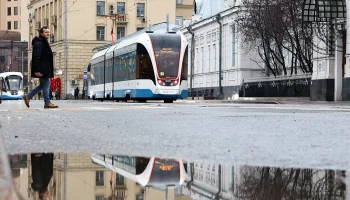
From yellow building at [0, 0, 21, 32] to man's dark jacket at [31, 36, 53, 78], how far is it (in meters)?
148

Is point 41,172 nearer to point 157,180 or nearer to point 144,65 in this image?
point 157,180

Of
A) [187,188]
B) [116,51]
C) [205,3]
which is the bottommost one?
[187,188]

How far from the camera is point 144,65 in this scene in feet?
111

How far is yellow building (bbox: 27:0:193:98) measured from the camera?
77.2 meters

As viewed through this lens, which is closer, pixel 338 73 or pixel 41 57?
pixel 41 57

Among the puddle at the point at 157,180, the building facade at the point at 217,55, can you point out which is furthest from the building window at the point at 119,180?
the building facade at the point at 217,55

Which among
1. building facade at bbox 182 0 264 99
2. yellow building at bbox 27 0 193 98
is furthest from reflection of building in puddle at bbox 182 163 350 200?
yellow building at bbox 27 0 193 98

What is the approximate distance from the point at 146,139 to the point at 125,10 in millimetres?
73734

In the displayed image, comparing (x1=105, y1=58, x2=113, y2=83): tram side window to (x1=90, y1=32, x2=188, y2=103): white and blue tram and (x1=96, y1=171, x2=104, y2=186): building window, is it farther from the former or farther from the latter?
(x1=96, y1=171, x2=104, y2=186): building window

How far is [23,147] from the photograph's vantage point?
20.1 feet

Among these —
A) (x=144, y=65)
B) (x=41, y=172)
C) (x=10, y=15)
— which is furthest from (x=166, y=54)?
(x=10, y=15)

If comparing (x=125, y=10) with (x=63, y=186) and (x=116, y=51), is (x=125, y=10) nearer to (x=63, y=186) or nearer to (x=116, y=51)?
(x=116, y=51)

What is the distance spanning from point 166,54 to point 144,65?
1.24 metres

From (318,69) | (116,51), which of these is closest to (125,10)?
(116,51)
